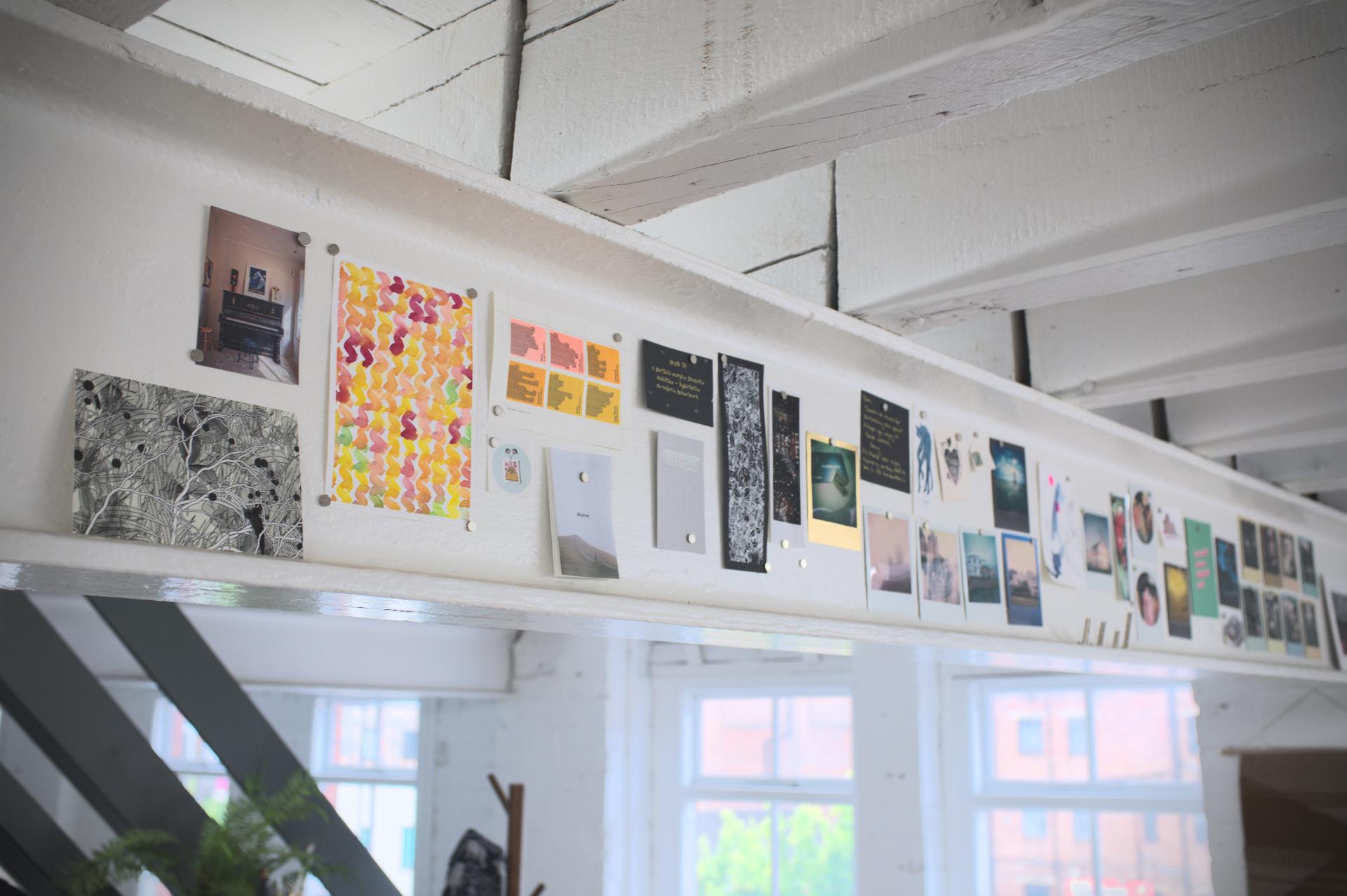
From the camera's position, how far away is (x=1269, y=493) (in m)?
3.15

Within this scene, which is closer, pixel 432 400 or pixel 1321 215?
pixel 432 400

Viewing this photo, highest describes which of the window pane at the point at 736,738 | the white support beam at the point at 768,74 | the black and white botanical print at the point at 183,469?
the white support beam at the point at 768,74

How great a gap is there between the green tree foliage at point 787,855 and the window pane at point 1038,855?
0.64m

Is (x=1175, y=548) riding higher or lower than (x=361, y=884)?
higher

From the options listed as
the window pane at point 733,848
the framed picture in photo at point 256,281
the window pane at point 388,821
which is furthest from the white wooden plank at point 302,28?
the window pane at point 388,821

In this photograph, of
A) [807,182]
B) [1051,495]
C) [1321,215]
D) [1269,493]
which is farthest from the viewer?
[1269,493]

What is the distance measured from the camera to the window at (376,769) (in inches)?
268

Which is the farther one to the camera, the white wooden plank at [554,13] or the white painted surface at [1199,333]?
the white painted surface at [1199,333]

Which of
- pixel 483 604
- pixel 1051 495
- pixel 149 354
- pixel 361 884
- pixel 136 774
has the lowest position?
pixel 361 884

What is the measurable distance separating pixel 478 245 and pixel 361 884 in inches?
101

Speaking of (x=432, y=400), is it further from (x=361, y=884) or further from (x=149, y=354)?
(x=361, y=884)

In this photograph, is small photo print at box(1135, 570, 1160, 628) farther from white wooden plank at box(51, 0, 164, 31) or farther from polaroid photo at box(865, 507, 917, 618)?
white wooden plank at box(51, 0, 164, 31)

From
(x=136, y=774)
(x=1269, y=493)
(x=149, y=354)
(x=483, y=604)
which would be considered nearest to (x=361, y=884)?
(x=136, y=774)

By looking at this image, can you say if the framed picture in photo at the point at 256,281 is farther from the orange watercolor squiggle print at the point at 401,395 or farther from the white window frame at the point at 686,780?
the white window frame at the point at 686,780
